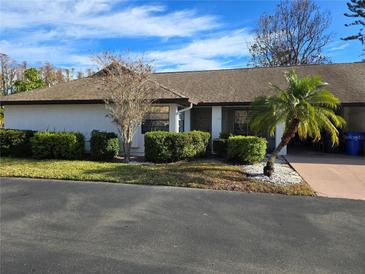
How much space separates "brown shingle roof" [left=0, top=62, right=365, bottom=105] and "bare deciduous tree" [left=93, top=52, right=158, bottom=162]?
1379 mm

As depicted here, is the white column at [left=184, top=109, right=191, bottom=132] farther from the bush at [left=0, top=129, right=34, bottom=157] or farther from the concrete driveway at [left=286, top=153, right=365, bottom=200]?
the bush at [left=0, top=129, right=34, bottom=157]

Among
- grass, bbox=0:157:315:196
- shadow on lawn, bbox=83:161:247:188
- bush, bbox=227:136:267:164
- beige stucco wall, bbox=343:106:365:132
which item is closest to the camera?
grass, bbox=0:157:315:196

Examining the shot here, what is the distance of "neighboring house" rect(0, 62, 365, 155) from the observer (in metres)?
15.5

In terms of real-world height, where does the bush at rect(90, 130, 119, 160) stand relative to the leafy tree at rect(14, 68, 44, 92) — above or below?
below

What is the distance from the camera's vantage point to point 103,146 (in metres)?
13.2

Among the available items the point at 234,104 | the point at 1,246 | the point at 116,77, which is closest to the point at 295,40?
the point at 234,104

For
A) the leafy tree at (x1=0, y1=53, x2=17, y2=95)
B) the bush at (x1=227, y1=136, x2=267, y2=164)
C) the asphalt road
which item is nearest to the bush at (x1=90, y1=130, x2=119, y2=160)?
the bush at (x1=227, y1=136, x2=267, y2=164)

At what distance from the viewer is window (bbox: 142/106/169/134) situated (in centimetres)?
1537

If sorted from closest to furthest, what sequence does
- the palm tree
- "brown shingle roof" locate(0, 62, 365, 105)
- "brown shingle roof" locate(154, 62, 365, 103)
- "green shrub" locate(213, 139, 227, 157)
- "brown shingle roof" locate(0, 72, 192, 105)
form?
the palm tree → "green shrub" locate(213, 139, 227, 157) → "brown shingle roof" locate(0, 72, 192, 105) → "brown shingle roof" locate(0, 62, 365, 105) → "brown shingle roof" locate(154, 62, 365, 103)

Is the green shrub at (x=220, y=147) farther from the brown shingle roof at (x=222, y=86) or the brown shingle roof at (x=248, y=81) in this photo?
the brown shingle roof at (x=248, y=81)

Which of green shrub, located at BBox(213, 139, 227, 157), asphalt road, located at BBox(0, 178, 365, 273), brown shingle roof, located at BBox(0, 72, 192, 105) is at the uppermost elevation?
brown shingle roof, located at BBox(0, 72, 192, 105)

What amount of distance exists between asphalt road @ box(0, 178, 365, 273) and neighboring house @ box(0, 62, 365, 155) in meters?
7.60

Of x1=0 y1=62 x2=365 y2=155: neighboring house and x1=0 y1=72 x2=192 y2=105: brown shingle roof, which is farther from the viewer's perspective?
→ x1=0 y1=62 x2=365 y2=155: neighboring house

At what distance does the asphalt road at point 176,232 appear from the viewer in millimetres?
4230
